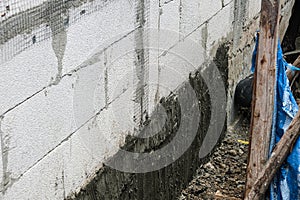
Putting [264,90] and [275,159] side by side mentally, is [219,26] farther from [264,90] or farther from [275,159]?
[275,159]

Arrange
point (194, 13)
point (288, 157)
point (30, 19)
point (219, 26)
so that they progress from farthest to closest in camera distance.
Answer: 1. point (219, 26)
2. point (194, 13)
3. point (288, 157)
4. point (30, 19)

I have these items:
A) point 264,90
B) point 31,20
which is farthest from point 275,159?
point 31,20

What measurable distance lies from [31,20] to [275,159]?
1.94 metres

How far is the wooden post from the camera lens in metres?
3.62

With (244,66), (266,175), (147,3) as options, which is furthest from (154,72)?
(244,66)

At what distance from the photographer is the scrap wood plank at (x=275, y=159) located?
3716 millimetres

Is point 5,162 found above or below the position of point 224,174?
above

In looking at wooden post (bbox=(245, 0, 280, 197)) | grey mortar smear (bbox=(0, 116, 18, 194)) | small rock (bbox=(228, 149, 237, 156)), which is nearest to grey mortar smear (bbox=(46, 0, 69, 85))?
grey mortar smear (bbox=(0, 116, 18, 194))

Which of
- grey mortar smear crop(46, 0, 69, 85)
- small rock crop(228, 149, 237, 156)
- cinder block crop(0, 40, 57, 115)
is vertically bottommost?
small rock crop(228, 149, 237, 156)

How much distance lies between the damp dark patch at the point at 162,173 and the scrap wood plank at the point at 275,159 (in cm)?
82

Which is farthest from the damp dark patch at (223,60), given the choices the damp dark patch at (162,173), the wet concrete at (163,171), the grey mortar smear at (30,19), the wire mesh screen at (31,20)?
the grey mortar smear at (30,19)

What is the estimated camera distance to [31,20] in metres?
2.65

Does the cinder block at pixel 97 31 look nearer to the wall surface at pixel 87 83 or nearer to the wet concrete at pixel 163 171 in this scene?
the wall surface at pixel 87 83

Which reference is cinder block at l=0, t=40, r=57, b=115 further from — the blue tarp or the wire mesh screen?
the blue tarp
